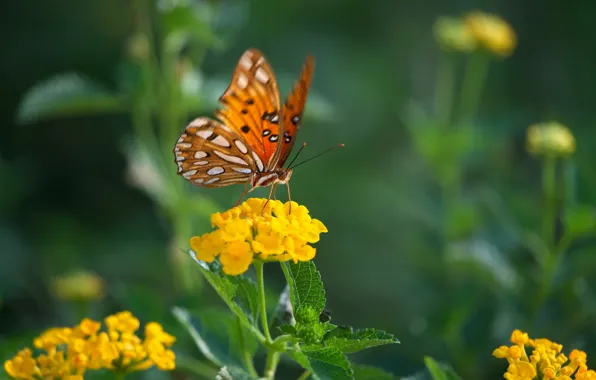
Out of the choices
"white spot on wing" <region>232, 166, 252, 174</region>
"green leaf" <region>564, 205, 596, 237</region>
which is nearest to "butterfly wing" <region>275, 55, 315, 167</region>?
"white spot on wing" <region>232, 166, 252, 174</region>

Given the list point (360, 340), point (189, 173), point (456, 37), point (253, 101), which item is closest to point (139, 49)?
point (189, 173)

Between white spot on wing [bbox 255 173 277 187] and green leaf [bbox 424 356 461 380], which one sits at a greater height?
white spot on wing [bbox 255 173 277 187]

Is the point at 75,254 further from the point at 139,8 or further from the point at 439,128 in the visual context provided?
the point at 439,128

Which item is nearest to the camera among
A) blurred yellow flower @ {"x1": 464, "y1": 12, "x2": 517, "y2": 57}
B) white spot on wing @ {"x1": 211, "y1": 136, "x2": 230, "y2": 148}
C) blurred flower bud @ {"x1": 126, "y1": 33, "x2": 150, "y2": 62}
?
white spot on wing @ {"x1": 211, "y1": 136, "x2": 230, "y2": 148}

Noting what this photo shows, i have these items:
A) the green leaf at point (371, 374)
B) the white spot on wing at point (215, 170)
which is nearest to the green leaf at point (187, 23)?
the white spot on wing at point (215, 170)

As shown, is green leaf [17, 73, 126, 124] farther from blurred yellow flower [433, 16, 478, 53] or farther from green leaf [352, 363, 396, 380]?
green leaf [352, 363, 396, 380]

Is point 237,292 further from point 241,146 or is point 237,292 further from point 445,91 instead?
point 445,91
